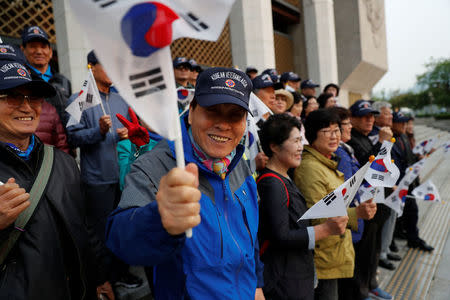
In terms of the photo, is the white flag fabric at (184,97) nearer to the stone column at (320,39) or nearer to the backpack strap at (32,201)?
the backpack strap at (32,201)

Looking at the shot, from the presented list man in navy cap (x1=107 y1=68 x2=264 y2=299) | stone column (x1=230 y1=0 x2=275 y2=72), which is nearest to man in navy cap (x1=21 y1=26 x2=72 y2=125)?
man in navy cap (x1=107 y1=68 x2=264 y2=299)

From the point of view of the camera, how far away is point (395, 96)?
63.2m

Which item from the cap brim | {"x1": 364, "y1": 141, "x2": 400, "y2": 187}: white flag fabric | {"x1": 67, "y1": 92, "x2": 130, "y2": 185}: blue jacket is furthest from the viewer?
{"x1": 67, "y1": 92, "x2": 130, "y2": 185}: blue jacket

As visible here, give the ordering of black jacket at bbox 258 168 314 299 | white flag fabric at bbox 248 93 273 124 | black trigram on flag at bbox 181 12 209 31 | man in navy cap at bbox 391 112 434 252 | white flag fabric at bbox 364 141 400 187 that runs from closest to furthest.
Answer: black trigram on flag at bbox 181 12 209 31
black jacket at bbox 258 168 314 299
white flag fabric at bbox 364 141 400 187
white flag fabric at bbox 248 93 273 124
man in navy cap at bbox 391 112 434 252

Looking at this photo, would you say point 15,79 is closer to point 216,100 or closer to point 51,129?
point 216,100

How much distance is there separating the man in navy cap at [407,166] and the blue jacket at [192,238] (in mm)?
3986

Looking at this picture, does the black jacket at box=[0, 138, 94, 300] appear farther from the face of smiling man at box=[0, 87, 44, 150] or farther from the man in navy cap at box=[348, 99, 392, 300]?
the man in navy cap at box=[348, 99, 392, 300]

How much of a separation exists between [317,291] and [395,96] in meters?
71.8

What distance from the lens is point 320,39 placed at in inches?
464

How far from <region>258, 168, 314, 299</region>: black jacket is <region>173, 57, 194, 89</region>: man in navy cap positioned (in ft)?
7.83

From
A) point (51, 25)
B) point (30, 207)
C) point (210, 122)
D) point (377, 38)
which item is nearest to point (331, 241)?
point (210, 122)

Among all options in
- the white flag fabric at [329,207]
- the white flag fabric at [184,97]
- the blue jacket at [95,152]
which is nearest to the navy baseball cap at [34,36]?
the blue jacket at [95,152]

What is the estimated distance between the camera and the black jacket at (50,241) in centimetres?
132

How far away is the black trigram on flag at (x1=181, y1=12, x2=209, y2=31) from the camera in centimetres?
85
